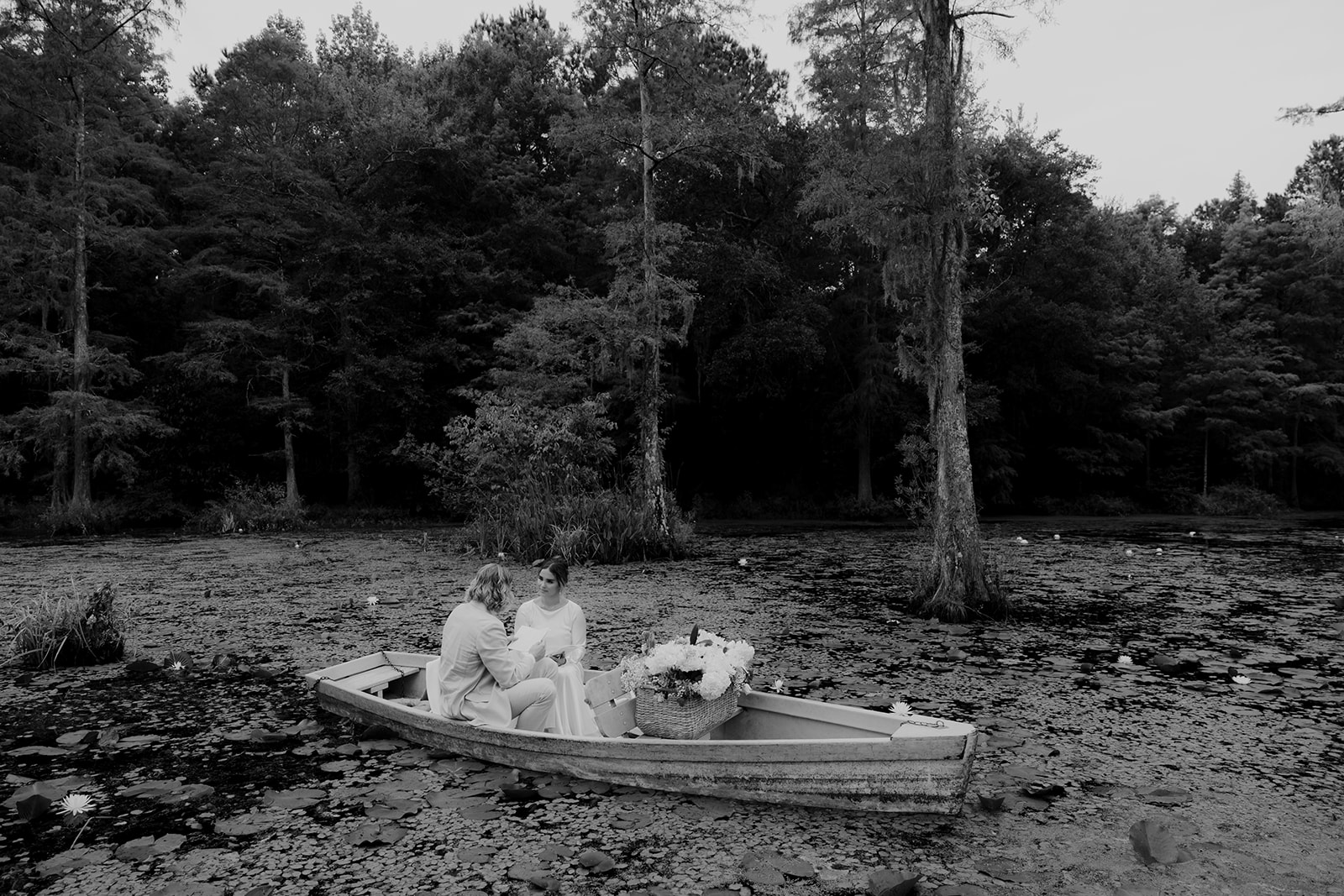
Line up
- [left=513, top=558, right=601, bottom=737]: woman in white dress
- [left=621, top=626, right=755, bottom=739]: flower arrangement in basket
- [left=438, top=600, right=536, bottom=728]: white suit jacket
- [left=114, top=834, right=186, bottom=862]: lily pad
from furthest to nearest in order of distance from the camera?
1. [left=513, top=558, right=601, bottom=737]: woman in white dress
2. [left=438, top=600, right=536, bottom=728]: white suit jacket
3. [left=621, top=626, right=755, bottom=739]: flower arrangement in basket
4. [left=114, top=834, right=186, bottom=862]: lily pad

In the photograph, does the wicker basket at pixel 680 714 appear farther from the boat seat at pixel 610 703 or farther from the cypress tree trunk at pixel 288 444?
the cypress tree trunk at pixel 288 444

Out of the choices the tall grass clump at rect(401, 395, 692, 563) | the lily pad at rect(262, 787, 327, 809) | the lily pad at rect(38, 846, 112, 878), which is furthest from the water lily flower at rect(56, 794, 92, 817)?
the tall grass clump at rect(401, 395, 692, 563)

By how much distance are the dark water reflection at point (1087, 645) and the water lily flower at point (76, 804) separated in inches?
166

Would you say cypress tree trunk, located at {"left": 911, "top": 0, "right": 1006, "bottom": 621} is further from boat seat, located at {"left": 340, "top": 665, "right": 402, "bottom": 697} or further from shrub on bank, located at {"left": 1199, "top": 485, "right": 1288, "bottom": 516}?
shrub on bank, located at {"left": 1199, "top": 485, "right": 1288, "bottom": 516}

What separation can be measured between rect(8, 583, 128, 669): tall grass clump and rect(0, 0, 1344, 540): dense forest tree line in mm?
8796

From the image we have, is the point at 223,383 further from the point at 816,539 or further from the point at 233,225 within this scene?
the point at 816,539

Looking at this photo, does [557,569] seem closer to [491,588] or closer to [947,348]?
[491,588]

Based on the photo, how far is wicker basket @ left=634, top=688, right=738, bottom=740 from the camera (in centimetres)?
447

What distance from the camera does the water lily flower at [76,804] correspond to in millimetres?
3926

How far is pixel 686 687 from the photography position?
4.45 meters

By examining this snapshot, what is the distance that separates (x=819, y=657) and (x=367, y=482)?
994 inches

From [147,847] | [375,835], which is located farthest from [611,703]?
[147,847]

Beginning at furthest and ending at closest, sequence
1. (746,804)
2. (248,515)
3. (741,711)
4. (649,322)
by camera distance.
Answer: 1. (248,515)
2. (649,322)
3. (741,711)
4. (746,804)

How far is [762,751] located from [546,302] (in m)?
16.1
